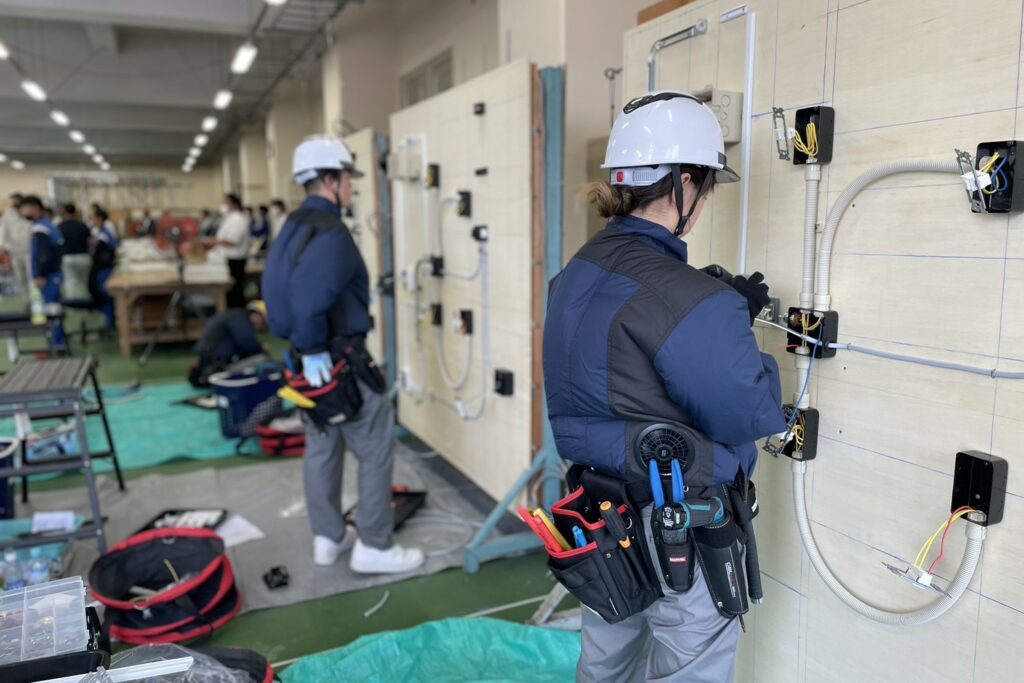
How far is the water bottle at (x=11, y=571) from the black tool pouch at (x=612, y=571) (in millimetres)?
2421

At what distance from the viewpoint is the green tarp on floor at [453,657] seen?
233 cm

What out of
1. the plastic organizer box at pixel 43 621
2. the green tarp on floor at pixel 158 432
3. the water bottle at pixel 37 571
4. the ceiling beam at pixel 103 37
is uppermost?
the ceiling beam at pixel 103 37

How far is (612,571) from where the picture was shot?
1485mm

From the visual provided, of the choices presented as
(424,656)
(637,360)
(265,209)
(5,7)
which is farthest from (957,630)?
(265,209)

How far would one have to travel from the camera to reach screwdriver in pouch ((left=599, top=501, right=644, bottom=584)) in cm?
147

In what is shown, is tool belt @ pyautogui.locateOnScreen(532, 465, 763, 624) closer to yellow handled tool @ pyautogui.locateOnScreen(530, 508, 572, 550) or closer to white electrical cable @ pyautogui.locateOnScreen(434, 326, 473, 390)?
yellow handled tool @ pyautogui.locateOnScreen(530, 508, 572, 550)

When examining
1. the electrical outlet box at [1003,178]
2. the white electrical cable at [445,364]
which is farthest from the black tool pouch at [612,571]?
the white electrical cable at [445,364]

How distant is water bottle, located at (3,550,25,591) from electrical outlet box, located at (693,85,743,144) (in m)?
3.01

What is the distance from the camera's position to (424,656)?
7.95 feet

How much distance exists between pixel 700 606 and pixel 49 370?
122 inches

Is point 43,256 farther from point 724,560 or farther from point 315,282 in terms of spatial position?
point 724,560

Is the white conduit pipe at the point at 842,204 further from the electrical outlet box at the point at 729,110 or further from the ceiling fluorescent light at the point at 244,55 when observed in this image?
the ceiling fluorescent light at the point at 244,55

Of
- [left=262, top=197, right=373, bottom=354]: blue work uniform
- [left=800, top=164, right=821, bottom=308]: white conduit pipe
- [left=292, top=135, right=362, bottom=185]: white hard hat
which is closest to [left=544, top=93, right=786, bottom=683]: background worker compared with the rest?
[left=800, top=164, right=821, bottom=308]: white conduit pipe

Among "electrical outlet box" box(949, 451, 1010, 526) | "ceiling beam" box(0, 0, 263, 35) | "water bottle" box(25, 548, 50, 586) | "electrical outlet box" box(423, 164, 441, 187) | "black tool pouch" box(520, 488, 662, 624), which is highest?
"ceiling beam" box(0, 0, 263, 35)
